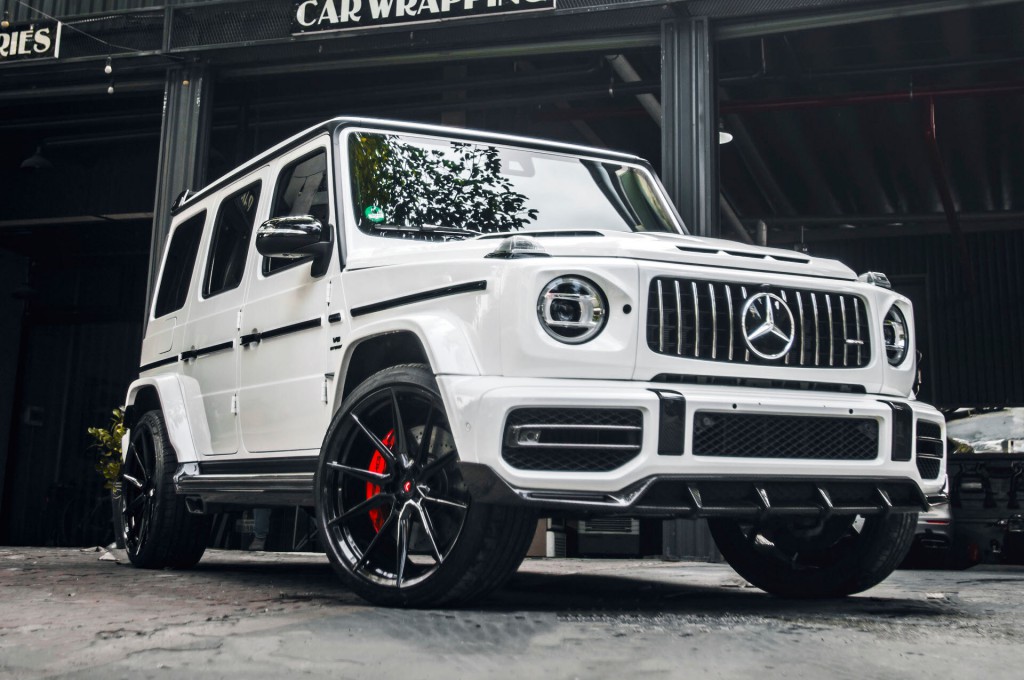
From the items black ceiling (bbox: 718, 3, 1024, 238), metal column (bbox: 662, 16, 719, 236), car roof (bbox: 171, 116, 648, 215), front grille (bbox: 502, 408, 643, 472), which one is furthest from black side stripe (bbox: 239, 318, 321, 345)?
black ceiling (bbox: 718, 3, 1024, 238)

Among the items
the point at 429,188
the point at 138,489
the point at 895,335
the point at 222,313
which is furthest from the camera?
the point at 138,489

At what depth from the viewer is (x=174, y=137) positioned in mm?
10391

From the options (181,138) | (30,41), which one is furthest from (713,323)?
(30,41)

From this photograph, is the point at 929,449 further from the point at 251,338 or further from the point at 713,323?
the point at 251,338

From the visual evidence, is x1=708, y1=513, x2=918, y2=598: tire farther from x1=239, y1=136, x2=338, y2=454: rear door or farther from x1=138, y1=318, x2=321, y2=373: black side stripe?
x1=138, y1=318, x2=321, y2=373: black side stripe

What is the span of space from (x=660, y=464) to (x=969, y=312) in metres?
16.5

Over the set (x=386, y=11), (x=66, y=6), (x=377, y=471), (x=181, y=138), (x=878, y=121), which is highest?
(x=66, y=6)

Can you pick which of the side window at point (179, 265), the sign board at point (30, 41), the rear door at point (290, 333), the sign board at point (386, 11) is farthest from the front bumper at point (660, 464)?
the sign board at point (30, 41)

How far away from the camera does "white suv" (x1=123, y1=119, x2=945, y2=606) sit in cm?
370

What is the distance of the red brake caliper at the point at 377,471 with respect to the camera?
4234 millimetres

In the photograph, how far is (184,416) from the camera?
6.06 meters

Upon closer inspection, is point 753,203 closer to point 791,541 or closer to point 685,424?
point 791,541

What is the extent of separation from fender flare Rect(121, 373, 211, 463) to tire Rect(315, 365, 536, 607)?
5.93ft

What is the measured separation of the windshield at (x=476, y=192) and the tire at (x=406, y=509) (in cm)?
→ 95
